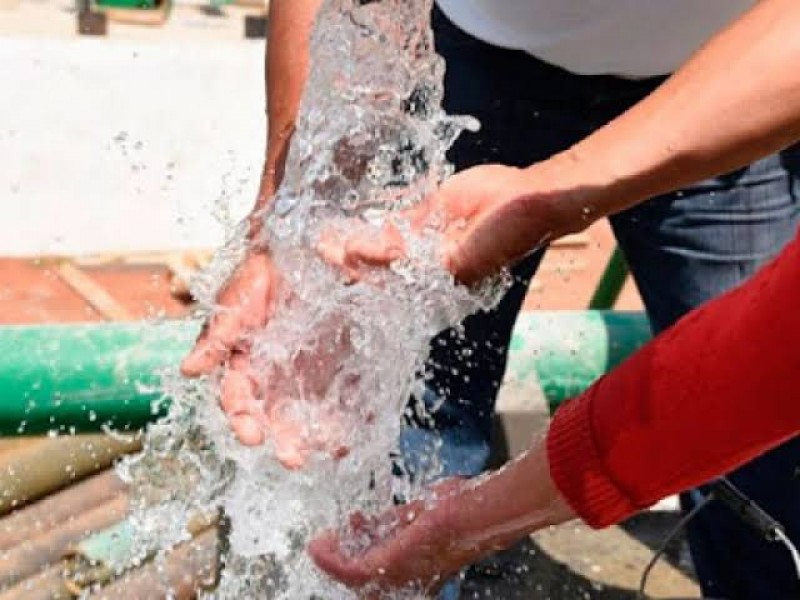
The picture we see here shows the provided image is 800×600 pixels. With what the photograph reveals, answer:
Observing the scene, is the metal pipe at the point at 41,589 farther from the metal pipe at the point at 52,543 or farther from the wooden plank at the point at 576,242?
the wooden plank at the point at 576,242

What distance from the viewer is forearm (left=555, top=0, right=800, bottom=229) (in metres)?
1.31

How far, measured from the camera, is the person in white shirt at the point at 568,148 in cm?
184

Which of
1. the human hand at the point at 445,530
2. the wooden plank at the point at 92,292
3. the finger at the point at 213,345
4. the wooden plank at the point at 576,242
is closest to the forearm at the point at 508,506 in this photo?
the human hand at the point at 445,530

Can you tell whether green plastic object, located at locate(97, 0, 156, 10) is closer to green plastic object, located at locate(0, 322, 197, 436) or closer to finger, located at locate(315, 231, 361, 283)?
green plastic object, located at locate(0, 322, 197, 436)

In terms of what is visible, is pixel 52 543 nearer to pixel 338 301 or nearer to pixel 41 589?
pixel 41 589

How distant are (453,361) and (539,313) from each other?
0.17m

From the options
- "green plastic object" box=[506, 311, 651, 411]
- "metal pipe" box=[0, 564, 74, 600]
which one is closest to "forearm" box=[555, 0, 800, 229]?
"green plastic object" box=[506, 311, 651, 411]

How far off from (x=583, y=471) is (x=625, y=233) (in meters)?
0.77

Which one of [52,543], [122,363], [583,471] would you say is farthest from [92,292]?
[583,471]

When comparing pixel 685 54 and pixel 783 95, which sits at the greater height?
pixel 783 95

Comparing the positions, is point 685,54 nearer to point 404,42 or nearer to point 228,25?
point 404,42

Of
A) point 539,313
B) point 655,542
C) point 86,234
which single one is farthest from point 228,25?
point 539,313

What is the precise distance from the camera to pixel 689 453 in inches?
47.9

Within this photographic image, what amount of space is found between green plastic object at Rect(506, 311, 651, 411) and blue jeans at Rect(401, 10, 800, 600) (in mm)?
76
